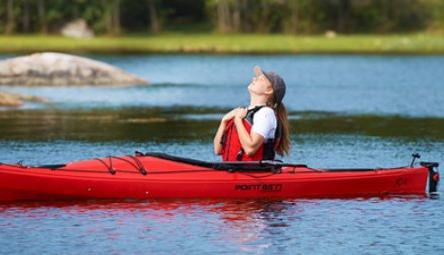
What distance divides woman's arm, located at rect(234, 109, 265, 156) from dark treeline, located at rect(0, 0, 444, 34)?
243ft

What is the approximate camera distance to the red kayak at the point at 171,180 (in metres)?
18.6

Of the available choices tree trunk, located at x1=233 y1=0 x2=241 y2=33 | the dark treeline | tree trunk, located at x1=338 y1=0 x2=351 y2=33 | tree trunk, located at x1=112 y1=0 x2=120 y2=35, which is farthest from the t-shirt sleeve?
tree trunk, located at x1=338 y1=0 x2=351 y2=33

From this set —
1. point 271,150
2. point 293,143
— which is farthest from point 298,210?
point 293,143

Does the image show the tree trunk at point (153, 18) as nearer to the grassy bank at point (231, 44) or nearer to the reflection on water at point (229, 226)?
the grassy bank at point (231, 44)

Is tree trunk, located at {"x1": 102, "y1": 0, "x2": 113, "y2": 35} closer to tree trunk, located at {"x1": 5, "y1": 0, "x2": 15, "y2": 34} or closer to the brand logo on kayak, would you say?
tree trunk, located at {"x1": 5, "y1": 0, "x2": 15, "y2": 34}

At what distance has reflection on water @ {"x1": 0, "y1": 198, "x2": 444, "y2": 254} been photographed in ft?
53.0

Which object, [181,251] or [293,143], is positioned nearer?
[181,251]

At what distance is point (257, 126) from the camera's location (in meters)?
19.0

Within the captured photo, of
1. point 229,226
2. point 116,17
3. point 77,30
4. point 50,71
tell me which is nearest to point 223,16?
point 116,17

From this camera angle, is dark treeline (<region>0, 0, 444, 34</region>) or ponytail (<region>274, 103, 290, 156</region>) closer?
ponytail (<region>274, 103, 290, 156</region>)

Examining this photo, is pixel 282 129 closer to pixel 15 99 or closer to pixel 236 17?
pixel 15 99

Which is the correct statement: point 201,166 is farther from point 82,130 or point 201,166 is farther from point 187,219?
point 82,130

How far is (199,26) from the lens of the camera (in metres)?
99.6

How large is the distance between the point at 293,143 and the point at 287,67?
35.0 meters
